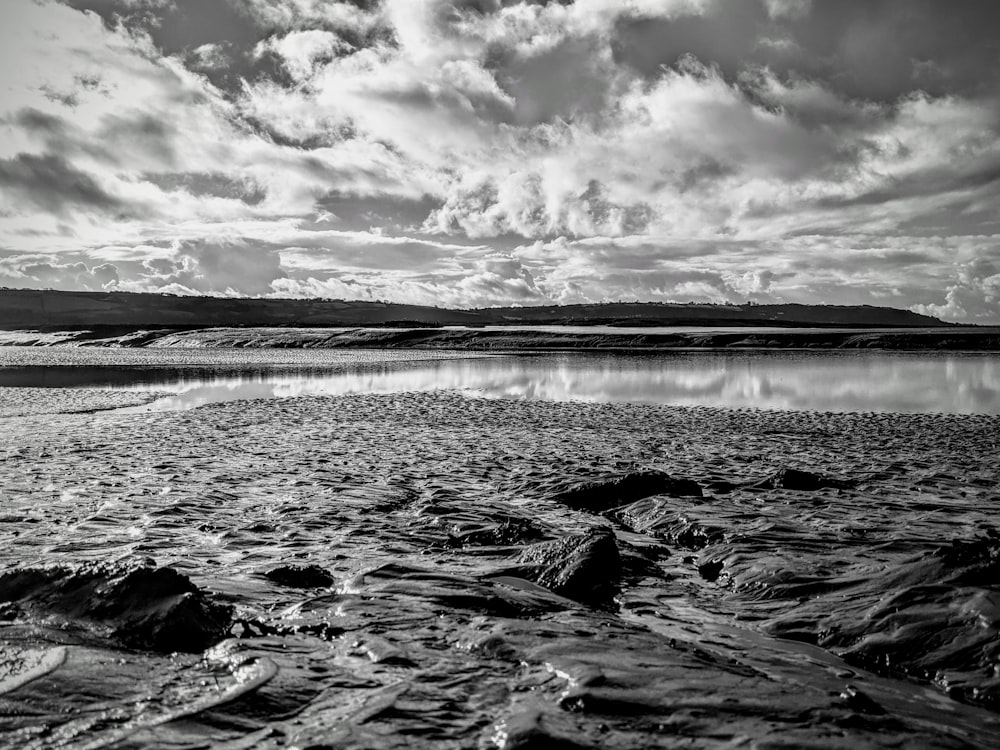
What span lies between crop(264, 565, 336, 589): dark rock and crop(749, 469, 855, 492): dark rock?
8.02 meters

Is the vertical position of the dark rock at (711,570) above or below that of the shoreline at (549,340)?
below

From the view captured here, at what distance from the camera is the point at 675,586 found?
7973mm

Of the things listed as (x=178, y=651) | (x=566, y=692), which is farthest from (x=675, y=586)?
(x=178, y=651)

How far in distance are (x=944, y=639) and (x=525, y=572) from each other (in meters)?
3.92

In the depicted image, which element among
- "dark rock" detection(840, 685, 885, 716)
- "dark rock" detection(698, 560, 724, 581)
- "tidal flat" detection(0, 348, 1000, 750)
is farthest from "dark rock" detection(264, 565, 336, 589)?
"dark rock" detection(840, 685, 885, 716)

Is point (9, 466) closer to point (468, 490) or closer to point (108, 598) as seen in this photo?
point (468, 490)

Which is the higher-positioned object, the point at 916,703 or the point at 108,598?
the point at 108,598

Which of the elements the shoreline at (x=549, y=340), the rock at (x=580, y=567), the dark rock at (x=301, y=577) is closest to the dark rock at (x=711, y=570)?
the rock at (x=580, y=567)

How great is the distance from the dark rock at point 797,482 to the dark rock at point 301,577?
8.02 meters

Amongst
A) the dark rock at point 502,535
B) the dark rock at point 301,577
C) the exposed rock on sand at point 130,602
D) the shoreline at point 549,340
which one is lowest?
the dark rock at point 502,535

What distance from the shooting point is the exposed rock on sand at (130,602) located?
19.0ft

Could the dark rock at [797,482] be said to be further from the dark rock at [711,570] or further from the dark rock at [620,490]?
the dark rock at [711,570]

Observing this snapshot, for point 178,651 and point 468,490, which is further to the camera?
point 468,490

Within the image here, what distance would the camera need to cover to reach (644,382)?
124 ft
